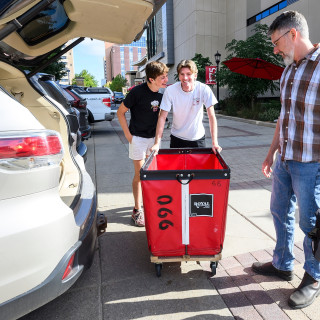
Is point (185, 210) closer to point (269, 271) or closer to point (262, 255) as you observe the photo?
point (269, 271)

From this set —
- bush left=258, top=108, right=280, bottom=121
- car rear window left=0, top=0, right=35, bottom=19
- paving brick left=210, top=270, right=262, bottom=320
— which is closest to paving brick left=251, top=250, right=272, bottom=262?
paving brick left=210, top=270, right=262, bottom=320

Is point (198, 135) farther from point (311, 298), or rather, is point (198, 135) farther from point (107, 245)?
point (311, 298)

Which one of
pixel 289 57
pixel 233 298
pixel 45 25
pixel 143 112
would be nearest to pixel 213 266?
pixel 233 298

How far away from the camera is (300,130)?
2.11 meters

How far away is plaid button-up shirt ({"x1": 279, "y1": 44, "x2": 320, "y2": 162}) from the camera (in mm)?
2014

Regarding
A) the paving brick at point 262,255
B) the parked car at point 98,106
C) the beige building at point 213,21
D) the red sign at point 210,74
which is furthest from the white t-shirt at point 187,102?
the beige building at point 213,21

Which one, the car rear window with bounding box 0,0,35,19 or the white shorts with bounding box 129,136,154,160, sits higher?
the car rear window with bounding box 0,0,35,19

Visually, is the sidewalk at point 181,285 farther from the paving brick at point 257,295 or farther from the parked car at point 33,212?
the parked car at point 33,212

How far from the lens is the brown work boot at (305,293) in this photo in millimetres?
2223

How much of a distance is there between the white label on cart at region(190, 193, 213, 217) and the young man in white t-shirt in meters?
0.73

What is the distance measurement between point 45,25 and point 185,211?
7.64ft

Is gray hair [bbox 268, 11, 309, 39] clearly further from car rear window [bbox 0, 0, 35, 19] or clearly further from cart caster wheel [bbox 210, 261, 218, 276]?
cart caster wheel [bbox 210, 261, 218, 276]

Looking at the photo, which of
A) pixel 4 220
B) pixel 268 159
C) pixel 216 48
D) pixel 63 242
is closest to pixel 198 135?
pixel 268 159

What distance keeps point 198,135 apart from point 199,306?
1842mm
